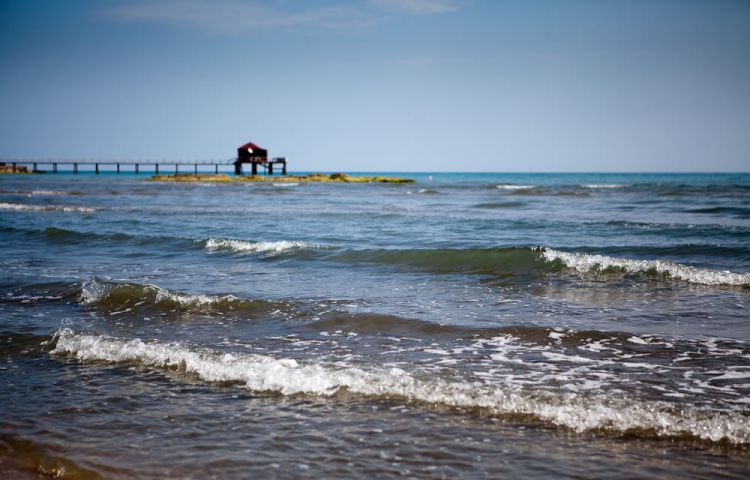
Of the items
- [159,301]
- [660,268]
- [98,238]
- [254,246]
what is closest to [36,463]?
[159,301]

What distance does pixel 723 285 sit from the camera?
419 inches

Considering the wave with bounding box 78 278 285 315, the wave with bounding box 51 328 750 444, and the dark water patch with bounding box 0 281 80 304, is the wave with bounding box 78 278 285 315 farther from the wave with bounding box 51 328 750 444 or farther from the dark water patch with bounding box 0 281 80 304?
the wave with bounding box 51 328 750 444

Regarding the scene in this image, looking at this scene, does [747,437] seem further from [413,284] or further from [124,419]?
[413,284]

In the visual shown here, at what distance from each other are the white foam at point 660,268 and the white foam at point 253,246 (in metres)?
6.49

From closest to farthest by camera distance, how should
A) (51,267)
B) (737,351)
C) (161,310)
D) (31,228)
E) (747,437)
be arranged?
(747,437)
(737,351)
(161,310)
(51,267)
(31,228)

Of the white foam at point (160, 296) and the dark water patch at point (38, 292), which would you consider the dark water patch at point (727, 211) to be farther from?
the dark water patch at point (38, 292)

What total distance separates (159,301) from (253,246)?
671 centimetres

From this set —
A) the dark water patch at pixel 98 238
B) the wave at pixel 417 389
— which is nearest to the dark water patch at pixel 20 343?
the wave at pixel 417 389

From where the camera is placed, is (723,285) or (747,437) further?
(723,285)

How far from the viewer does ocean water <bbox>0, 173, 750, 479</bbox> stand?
4.15 metres

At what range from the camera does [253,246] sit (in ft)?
52.9

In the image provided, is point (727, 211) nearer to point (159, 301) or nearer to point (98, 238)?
point (98, 238)

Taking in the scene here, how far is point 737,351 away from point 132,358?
6771 mm

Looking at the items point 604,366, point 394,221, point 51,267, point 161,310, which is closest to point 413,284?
point 161,310
